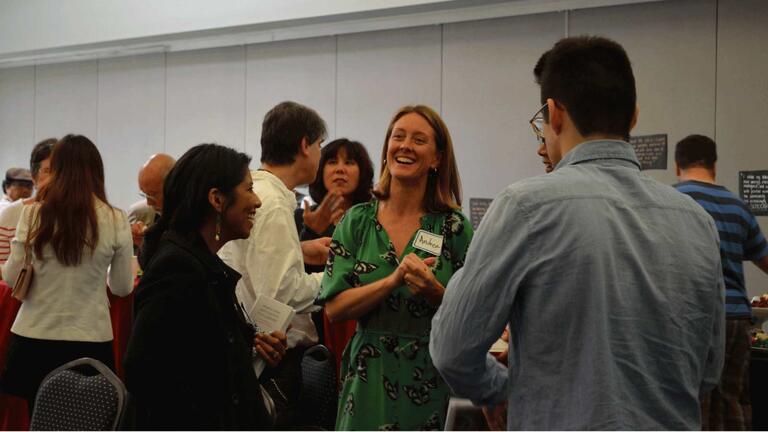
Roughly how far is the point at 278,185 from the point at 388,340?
0.76m

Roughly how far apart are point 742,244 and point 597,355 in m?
2.83

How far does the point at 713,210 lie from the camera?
Result: 11.7 feet

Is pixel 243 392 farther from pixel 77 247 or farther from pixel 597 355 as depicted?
pixel 77 247

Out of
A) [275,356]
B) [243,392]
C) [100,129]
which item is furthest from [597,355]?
[100,129]

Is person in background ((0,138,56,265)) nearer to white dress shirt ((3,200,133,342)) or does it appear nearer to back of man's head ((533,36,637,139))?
white dress shirt ((3,200,133,342))

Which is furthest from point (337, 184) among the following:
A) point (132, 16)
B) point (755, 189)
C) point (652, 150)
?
point (132, 16)

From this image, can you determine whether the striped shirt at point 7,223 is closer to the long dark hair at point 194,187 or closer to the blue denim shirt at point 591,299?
the long dark hair at point 194,187

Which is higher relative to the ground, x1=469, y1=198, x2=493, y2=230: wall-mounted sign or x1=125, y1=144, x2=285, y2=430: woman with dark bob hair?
x1=469, y1=198, x2=493, y2=230: wall-mounted sign

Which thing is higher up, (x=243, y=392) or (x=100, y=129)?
(x=100, y=129)

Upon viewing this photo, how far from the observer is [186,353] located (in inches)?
68.4

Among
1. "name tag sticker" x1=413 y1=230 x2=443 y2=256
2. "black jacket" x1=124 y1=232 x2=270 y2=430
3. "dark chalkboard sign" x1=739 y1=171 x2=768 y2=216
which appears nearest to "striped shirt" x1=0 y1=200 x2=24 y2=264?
"black jacket" x1=124 y1=232 x2=270 y2=430

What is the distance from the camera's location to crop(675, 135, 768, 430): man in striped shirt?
3473 mm

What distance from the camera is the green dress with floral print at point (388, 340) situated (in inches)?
79.8

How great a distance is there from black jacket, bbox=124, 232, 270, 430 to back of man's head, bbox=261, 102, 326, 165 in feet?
2.91
